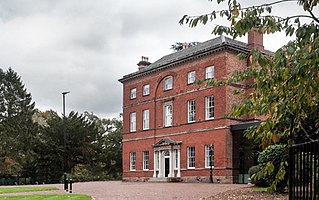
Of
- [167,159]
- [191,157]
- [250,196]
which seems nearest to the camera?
[250,196]

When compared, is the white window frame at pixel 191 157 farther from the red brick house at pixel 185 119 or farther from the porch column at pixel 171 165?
the porch column at pixel 171 165

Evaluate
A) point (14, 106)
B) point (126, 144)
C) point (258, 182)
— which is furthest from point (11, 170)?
point (258, 182)

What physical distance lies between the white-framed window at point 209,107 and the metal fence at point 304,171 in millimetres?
27747

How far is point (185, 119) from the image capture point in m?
36.9

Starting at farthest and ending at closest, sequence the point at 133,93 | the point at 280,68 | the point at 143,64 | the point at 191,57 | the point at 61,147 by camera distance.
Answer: the point at 61,147 → the point at 143,64 → the point at 133,93 → the point at 191,57 → the point at 280,68

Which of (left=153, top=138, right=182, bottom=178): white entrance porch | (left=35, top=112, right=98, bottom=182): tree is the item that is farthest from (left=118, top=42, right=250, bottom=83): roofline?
(left=35, top=112, right=98, bottom=182): tree

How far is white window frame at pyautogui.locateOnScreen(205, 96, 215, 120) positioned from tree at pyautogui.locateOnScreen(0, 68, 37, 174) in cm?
2340

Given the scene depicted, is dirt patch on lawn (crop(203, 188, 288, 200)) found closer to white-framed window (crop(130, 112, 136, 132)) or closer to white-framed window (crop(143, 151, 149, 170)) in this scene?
white-framed window (crop(143, 151, 149, 170))

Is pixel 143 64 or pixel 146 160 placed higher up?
pixel 143 64

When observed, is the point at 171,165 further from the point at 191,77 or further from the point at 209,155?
the point at 191,77

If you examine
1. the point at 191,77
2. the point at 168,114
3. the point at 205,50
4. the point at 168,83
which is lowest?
the point at 168,114

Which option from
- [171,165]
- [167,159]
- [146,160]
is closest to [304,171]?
[171,165]

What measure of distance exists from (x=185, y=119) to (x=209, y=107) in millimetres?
2816

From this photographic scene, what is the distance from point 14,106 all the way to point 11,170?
37.2 ft
